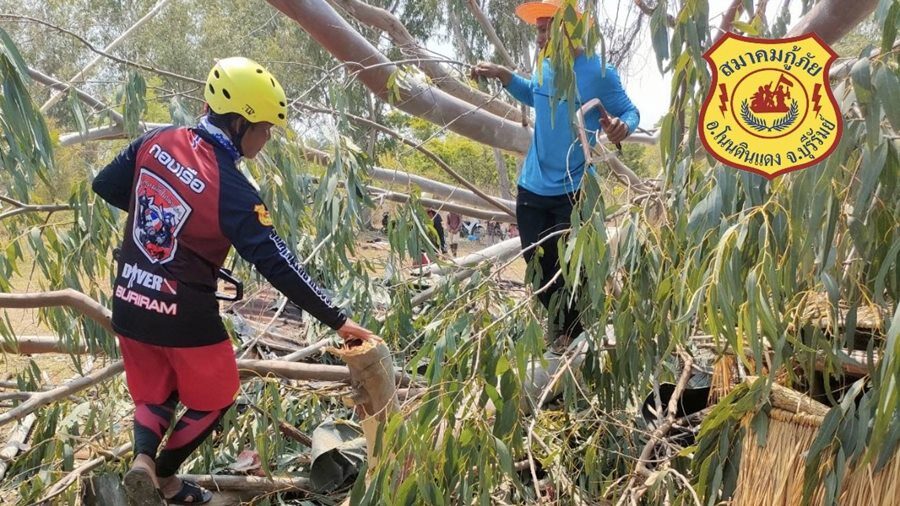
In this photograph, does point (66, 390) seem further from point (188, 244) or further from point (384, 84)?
point (384, 84)

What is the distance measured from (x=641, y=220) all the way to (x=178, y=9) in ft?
60.8

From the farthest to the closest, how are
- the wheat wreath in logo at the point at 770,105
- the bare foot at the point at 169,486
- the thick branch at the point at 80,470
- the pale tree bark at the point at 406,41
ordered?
the pale tree bark at the point at 406,41
the thick branch at the point at 80,470
the bare foot at the point at 169,486
the wheat wreath in logo at the point at 770,105

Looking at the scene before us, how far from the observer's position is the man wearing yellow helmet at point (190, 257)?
6.81 ft

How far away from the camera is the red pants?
225 centimetres

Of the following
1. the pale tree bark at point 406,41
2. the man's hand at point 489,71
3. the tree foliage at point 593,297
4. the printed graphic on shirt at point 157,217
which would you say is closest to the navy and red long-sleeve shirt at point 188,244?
Result: the printed graphic on shirt at point 157,217

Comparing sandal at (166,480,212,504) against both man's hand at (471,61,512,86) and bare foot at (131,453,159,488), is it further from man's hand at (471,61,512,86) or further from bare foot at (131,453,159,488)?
man's hand at (471,61,512,86)

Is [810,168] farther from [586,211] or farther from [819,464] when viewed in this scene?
[586,211]

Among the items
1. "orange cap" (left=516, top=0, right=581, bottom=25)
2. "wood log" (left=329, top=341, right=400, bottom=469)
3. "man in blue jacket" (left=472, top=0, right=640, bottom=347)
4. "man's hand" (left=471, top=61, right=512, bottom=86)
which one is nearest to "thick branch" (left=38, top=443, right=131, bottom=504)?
"wood log" (left=329, top=341, right=400, bottom=469)

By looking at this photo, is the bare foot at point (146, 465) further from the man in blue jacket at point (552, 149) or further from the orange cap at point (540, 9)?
the orange cap at point (540, 9)

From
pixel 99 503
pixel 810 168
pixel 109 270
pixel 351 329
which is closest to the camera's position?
pixel 810 168

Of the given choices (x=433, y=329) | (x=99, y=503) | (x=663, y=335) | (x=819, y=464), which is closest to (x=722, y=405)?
(x=819, y=464)

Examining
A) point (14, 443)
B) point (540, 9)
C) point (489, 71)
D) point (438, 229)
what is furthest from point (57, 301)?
point (438, 229)

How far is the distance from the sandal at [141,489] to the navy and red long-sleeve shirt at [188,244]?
360 mm

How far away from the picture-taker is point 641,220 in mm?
2271
